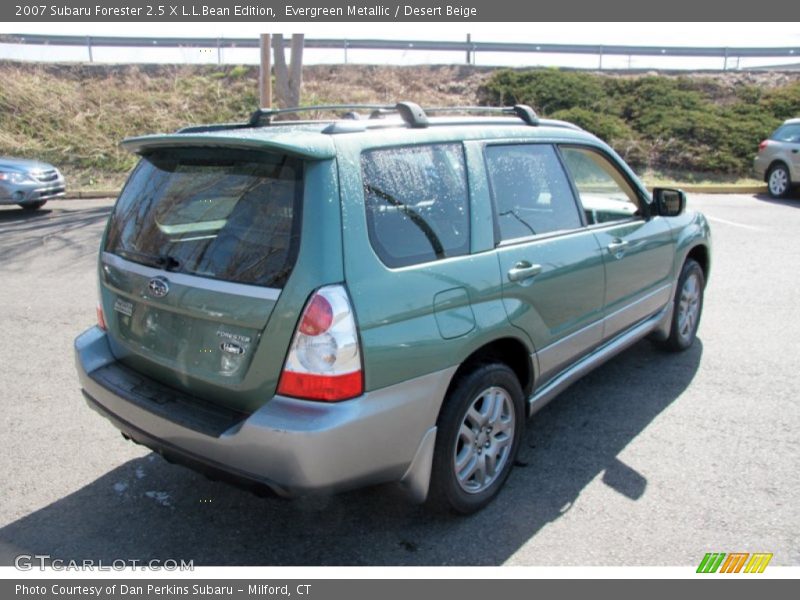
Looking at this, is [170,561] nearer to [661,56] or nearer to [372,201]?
[372,201]

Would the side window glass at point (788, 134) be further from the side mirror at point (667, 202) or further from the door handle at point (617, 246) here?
the door handle at point (617, 246)

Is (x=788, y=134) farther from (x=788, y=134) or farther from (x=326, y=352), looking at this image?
(x=326, y=352)

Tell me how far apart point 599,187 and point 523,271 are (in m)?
1.90

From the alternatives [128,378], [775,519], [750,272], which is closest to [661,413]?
[775,519]

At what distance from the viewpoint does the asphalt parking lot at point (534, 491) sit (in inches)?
115

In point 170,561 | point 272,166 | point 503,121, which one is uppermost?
point 503,121

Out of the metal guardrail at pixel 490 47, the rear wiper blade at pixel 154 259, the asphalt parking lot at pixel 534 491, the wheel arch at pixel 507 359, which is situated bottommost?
the asphalt parking lot at pixel 534 491

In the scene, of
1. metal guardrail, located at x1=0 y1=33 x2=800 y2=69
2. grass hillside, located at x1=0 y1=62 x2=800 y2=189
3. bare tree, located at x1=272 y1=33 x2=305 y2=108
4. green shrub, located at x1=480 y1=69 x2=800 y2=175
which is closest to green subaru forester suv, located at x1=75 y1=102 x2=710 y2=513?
bare tree, located at x1=272 y1=33 x2=305 y2=108

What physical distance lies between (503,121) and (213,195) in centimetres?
159

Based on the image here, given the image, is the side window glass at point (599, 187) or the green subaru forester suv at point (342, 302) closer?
the green subaru forester suv at point (342, 302)

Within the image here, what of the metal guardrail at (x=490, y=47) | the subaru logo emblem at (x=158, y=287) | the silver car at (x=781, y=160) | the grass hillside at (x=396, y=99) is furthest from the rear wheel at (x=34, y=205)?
the silver car at (x=781, y=160)

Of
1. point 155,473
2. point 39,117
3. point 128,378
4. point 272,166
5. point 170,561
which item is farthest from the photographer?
point 39,117

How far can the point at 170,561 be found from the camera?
2834 millimetres

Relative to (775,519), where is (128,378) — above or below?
above
